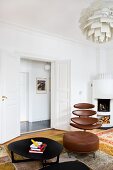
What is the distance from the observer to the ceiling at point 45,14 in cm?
330

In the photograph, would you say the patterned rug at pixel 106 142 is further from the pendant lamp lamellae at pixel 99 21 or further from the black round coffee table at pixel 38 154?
the pendant lamp lamellae at pixel 99 21

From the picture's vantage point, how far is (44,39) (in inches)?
201

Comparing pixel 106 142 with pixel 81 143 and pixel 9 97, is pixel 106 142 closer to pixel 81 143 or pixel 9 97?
A: pixel 81 143

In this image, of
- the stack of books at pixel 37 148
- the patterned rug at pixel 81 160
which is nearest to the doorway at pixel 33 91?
the patterned rug at pixel 81 160

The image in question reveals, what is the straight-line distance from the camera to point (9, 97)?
4.22 meters

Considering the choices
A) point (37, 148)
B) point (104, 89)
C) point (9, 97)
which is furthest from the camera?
point (104, 89)

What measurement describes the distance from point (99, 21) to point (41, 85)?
540 cm

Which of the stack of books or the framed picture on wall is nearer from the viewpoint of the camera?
the stack of books

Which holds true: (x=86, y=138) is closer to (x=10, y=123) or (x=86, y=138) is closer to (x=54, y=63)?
(x=10, y=123)

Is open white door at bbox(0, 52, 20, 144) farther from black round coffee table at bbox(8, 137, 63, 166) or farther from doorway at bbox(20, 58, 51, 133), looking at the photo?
doorway at bbox(20, 58, 51, 133)

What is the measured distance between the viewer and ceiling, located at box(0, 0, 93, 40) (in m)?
3.30

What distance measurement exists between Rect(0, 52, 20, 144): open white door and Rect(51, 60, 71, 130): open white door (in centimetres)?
141

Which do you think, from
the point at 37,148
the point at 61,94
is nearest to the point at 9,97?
the point at 61,94

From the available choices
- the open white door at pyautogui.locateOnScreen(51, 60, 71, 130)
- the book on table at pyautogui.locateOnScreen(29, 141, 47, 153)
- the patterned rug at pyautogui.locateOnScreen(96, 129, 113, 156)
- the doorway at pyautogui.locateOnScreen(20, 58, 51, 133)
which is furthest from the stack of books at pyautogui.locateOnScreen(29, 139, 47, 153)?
the doorway at pyautogui.locateOnScreen(20, 58, 51, 133)
